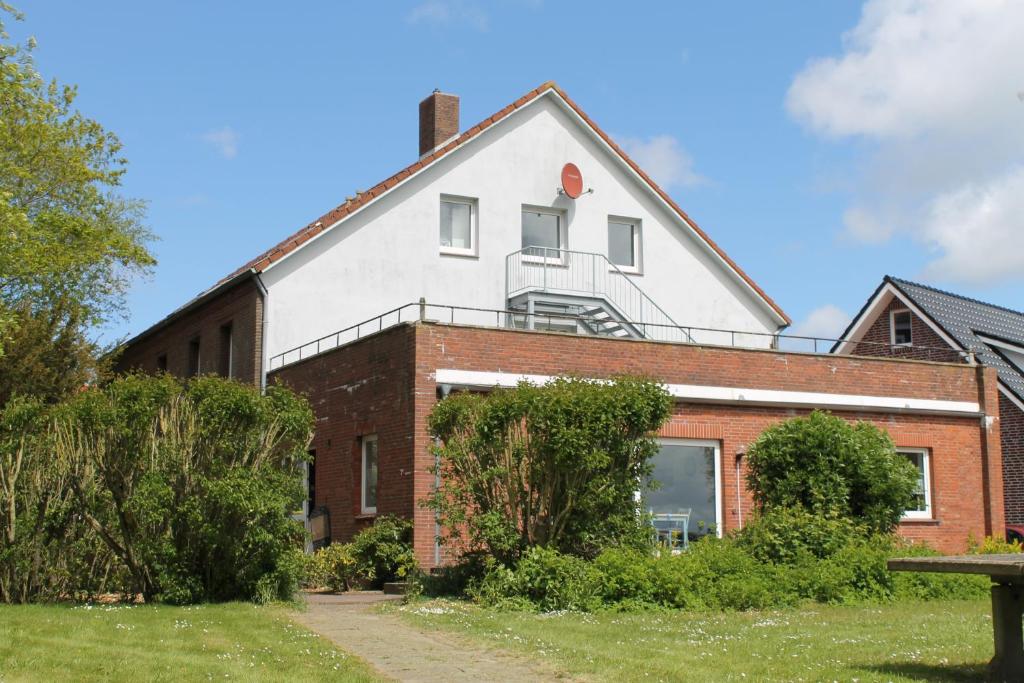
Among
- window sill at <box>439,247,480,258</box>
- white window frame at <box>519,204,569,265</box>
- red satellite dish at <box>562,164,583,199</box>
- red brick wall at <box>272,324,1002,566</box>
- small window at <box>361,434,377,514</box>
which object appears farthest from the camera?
red satellite dish at <box>562,164,583,199</box>

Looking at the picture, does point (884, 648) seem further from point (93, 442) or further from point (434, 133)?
point (434, 133)

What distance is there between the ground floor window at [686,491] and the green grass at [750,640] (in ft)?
17.8

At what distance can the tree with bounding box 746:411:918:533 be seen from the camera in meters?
17.2

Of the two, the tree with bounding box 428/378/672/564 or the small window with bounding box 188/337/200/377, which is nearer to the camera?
the tree with bounding box 428/378/672/564

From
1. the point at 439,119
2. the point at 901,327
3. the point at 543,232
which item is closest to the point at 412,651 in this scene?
the point at 543,232

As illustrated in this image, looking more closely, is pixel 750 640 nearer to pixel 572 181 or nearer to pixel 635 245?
pixel 572 181

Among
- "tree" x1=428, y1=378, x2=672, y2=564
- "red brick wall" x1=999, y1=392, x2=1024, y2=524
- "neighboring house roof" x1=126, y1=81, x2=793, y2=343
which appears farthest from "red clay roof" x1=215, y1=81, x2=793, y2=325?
"tree" x1=428, y1=378, x2=672, y2=564

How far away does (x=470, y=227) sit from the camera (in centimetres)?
2639

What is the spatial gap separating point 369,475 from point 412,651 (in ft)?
30.3

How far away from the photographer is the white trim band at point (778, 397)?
60.3 ft

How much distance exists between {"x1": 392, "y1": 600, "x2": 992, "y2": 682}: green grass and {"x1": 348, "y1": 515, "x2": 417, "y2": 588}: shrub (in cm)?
329

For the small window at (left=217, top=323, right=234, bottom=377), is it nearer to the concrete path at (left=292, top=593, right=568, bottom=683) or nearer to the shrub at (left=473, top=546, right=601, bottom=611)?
the concrete path at (left=292, top=593, right=568, bottom=683)

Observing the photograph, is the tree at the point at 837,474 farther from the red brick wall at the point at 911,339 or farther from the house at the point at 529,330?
the red brick wall at the point at 911,339

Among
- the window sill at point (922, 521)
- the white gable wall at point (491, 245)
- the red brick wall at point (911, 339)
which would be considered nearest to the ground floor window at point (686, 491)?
the window sill at point (922, 521)
